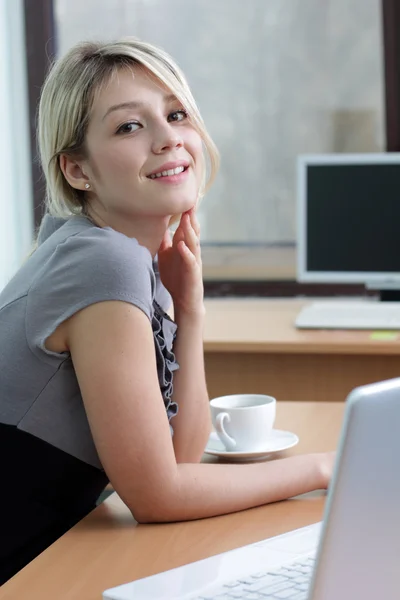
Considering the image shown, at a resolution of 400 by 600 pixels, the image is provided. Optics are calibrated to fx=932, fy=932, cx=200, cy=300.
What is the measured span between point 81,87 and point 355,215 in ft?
5.19

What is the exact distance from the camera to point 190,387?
4.67 feet

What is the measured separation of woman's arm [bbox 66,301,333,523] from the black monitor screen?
1716mm

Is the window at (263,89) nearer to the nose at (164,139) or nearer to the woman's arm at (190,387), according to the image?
the woman's arm at (190,387)

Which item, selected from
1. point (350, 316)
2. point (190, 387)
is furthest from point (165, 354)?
point (350, 316)

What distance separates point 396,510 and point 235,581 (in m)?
0.27

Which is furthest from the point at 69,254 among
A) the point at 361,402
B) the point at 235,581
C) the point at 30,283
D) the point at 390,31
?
the point at 390,31

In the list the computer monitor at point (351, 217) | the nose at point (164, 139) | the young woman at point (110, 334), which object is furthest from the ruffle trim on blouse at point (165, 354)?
the computer monitor at point (351, 217)

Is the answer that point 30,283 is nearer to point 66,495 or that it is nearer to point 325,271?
point 66,495

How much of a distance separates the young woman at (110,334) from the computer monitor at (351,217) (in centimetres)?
137

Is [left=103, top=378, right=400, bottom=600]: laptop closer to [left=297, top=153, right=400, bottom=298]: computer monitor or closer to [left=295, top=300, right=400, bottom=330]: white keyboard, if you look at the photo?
[left=295, top=300, right=400, bottom=330]: white keyboard

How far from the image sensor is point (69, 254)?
→ 1.19 m

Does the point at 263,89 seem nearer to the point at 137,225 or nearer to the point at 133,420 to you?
the point at 137,225

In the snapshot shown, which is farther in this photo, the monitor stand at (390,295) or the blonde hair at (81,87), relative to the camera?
the monitor stand at (390,295)

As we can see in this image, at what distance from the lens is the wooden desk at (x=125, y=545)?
0.92 m
